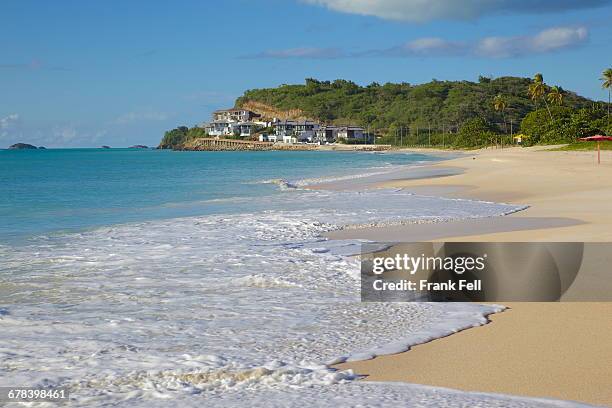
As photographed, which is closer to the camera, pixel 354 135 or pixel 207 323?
pixel 207 323

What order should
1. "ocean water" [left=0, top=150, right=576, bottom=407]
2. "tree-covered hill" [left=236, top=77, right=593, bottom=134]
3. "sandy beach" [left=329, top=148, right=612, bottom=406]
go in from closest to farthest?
"sandy beach" [left=329, top=148, right=612, bottom=406], "ocean water" [left=0, top=150, right=576, bottom=407], "tree-covered hill" [left=236, top=77, right=593, bottom=134]

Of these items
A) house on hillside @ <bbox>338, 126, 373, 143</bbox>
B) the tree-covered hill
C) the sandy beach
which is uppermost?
the tree-covered hill

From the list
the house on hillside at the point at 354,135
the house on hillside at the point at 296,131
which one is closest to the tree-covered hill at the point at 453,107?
the house on hillside at the point at 354,135

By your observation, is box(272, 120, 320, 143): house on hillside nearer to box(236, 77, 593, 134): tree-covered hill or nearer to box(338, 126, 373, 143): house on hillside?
box(338, 126, 373, 143): house on hillside

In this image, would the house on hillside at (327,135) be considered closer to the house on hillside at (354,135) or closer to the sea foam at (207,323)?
the house on hillside at (354,135)

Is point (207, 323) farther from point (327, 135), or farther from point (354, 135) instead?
point (354, 135)

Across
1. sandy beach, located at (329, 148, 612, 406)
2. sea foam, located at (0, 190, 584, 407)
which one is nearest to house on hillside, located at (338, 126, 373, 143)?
sea foam, located at (0, 190, 584, 407)

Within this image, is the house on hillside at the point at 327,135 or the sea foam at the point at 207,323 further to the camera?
the house on hillside at the point at 327,135

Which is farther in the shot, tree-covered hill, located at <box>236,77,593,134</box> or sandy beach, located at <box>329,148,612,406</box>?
tree-covered hill, located at <box>236,77,593,134</box>

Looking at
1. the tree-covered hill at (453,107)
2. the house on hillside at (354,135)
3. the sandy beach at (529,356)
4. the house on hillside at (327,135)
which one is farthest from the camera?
the house on hillside at (327,135)

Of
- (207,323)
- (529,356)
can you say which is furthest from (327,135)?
(529,356)

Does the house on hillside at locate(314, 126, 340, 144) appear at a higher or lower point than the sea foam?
higher

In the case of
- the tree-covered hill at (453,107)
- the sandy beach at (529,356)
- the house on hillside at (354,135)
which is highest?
the tree-covered hill at (453,107)

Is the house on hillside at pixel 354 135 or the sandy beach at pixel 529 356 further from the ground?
the house on hillside at pixel 354 135
